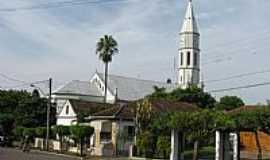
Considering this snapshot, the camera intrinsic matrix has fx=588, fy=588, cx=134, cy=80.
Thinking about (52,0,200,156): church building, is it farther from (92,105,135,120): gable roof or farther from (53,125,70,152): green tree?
(53,125,70,152): green tree

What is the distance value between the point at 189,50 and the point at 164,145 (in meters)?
77.6

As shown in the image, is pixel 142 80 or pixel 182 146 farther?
pixel 142 80

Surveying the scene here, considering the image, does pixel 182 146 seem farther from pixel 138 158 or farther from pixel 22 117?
pixel 22 117

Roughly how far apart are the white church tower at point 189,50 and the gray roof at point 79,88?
66.0 ft

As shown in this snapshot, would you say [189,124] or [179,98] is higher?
[179,98]

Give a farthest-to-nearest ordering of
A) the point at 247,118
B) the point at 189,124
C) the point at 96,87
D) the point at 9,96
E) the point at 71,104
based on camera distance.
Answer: the point at 96,87 < the point at 9,96 < the point at 71,104 < the point at 189,124 < the point at 247,118

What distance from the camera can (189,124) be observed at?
40.1 m

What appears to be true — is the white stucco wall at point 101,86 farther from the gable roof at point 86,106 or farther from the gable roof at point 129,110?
the gable roof at point 129,110

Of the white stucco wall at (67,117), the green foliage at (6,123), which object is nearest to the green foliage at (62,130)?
the white stucco wall at (67,117)

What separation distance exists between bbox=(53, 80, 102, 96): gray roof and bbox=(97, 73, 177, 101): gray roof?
309 centimetres

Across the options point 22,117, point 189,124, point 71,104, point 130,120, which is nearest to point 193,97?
point 71,104

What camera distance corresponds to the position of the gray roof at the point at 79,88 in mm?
104375

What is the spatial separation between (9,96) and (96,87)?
23869mm

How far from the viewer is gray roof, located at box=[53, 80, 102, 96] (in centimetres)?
10438
